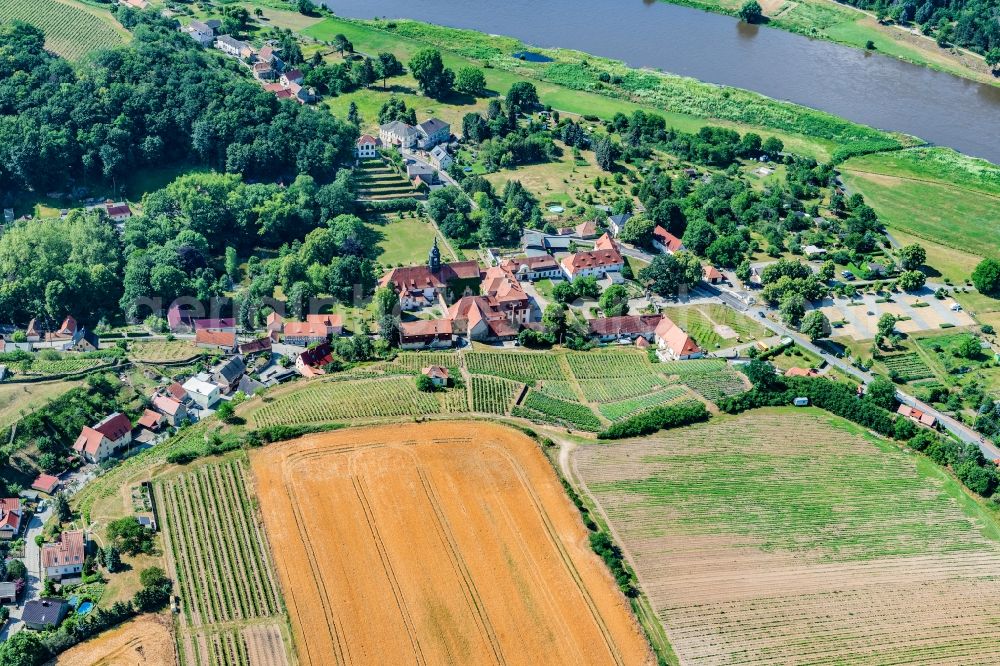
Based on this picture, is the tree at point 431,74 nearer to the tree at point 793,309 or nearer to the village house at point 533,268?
the village house at point 533,268

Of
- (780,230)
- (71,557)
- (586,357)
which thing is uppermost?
(780,230)

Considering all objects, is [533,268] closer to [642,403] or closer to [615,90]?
[642,403]

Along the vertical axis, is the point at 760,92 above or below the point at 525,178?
above

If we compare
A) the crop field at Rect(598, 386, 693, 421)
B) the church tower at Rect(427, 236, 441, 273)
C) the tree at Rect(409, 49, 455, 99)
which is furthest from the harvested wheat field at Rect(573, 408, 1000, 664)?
the tree at Rect(409, 49, 455, 99)

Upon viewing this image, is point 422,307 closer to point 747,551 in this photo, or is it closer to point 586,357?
point 586,357

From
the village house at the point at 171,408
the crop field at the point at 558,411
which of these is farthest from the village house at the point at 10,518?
the crop field at the point at 558,411

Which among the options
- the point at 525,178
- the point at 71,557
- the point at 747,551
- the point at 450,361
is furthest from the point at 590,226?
the point at 71,557
